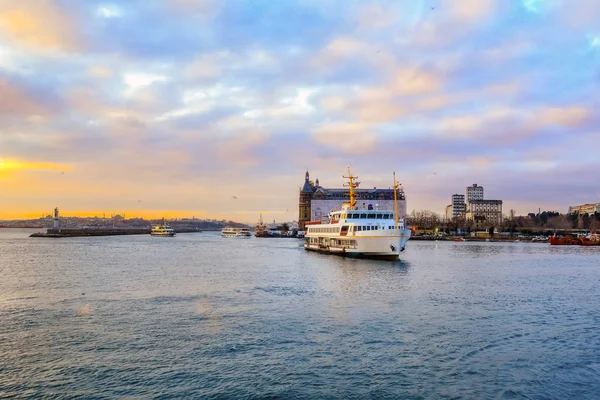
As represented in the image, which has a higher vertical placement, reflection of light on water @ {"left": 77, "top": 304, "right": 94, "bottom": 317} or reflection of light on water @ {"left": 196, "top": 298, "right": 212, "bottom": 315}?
reflection of light on water @ {"left": 77, "top": 304, "right": 94, "bottom": 317}

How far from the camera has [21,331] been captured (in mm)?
26281

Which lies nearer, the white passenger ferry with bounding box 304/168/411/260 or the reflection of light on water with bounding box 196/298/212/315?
the reflection of light on water with bounding box 196/298/212/315

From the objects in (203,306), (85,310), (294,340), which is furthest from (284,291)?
(294,340)

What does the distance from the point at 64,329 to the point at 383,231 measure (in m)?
55.8

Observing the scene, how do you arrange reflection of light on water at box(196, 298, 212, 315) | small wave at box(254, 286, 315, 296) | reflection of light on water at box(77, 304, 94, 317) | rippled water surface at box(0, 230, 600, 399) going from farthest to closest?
small wave at box(254, 286, 315, 296) → reflection of light on water at box(196, 298, 212, 315) → reflection of light on water at box(77, 304, 94, 317) → rippled water surface at box(0, 230, 600, 399)

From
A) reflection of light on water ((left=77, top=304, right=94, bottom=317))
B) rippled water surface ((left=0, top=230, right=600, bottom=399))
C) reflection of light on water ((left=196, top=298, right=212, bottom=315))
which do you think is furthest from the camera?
reflection of light on water ((left=196, top=298, right=212, bottom=315))

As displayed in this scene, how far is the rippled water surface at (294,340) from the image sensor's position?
19.0m

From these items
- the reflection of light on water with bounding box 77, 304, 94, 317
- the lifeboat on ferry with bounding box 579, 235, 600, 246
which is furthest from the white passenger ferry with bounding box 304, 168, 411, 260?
the lifeboat on ferry with bounding box 579, 235, 600, 246

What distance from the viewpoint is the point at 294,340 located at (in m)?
25.1

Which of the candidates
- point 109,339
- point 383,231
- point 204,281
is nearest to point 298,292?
point 204,281

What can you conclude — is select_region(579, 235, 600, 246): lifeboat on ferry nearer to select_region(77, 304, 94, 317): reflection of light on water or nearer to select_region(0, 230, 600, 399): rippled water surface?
select_region(0, 230, 600, 399): rippled water surface

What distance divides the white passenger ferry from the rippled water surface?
94.3ft

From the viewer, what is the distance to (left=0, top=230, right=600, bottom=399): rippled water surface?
62.2 feet

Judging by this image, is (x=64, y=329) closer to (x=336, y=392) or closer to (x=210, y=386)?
(x=210, y=386)
